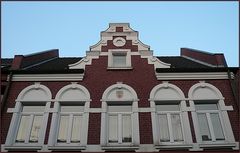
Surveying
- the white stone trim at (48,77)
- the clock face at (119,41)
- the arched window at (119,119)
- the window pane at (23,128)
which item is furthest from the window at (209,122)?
the window pane at (23,128)

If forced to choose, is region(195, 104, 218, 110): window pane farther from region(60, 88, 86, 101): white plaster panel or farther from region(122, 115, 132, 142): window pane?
region(60, 88, 86, 101): white plaster panel

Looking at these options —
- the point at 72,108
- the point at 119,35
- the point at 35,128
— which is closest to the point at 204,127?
the point at 72,108

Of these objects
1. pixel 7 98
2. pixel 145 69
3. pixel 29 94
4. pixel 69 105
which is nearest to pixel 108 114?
Result: pixel 69 105

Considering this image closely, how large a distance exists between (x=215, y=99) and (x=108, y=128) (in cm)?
526

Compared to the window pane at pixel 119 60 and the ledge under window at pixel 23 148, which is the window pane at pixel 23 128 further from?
the window pane at pixel 119 60

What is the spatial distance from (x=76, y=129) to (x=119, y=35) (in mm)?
5740

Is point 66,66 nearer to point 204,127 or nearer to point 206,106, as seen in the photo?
point 206,106

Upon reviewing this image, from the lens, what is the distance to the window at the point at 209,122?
12.9m

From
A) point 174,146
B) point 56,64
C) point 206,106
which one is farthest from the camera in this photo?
point 56,64

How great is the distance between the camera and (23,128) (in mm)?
13195

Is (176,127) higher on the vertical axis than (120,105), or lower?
lower

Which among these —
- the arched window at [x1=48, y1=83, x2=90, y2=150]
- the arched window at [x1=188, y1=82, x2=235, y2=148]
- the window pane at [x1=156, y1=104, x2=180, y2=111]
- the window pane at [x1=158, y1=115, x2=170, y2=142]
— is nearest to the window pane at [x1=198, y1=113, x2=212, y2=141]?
the arched window at [x1=188, y1=82, x2=235, y2=148]

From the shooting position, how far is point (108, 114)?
13445mm

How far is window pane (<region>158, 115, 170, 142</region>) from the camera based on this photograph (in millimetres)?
12780
